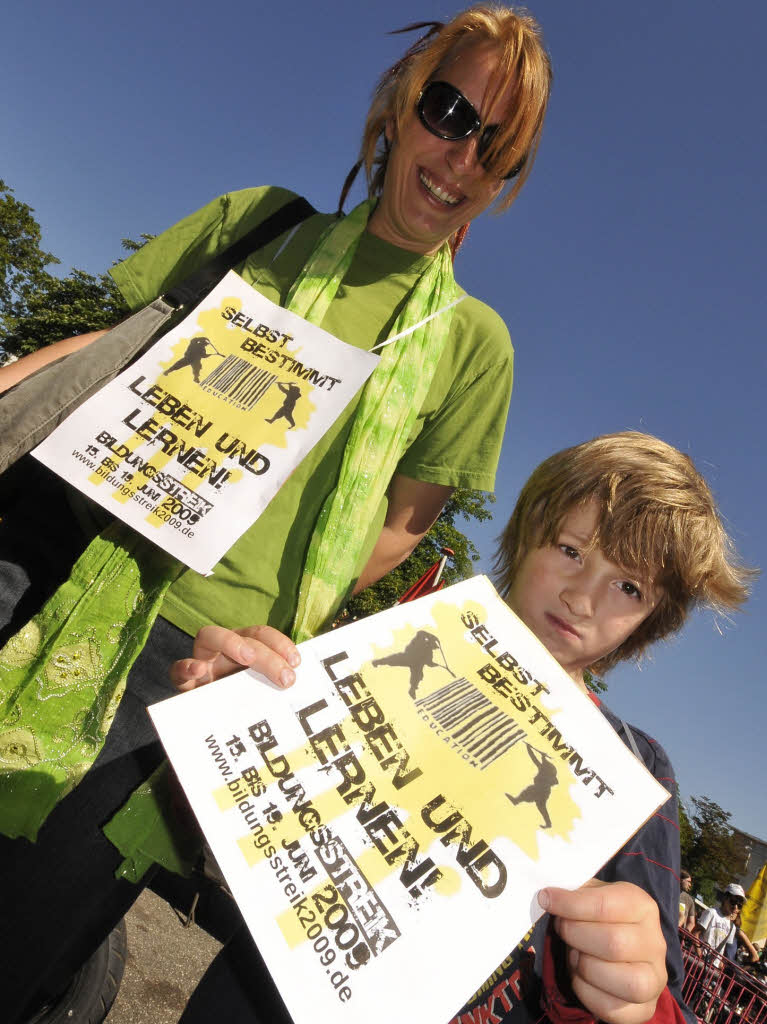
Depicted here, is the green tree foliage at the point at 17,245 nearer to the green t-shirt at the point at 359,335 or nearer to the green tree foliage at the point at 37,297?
the green tree foliage at the point at 37,297

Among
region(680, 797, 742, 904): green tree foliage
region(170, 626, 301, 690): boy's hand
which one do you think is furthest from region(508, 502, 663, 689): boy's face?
region(680, 797, 742, 904): green tree foliage

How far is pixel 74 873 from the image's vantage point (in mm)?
1110

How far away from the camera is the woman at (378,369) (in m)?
1.24

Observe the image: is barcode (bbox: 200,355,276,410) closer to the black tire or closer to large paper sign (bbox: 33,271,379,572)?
large paper sign (bbox: 33,271,379,572)

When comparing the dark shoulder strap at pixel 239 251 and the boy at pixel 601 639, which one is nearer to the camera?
the boy at pixel 601 639

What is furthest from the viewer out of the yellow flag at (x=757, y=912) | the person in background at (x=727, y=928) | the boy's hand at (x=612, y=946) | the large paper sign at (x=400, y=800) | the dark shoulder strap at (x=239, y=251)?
the yellow flag at (x=757, y=912)

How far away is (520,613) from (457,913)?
0.75 metres

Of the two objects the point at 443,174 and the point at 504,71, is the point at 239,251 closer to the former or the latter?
the point at 443,174

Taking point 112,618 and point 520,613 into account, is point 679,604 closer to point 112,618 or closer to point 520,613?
point 520,613

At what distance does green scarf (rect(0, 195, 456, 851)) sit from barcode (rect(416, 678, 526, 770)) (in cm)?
43

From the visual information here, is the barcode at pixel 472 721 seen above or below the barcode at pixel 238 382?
below

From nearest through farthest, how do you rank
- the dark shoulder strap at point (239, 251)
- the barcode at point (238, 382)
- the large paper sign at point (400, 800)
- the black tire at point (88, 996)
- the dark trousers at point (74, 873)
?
1. the large paper sign at point (400, 800)
2. the dark trousers at point (74, 873)
3. the barcode at point (238, 382)
4. the dark shoulder strap at point (239, 251)
5. the black tire at point (88, 996)

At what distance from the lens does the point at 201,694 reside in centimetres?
86

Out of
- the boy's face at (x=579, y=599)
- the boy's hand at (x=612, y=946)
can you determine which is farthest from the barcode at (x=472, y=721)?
the boy's face at (x=579, y=599)
